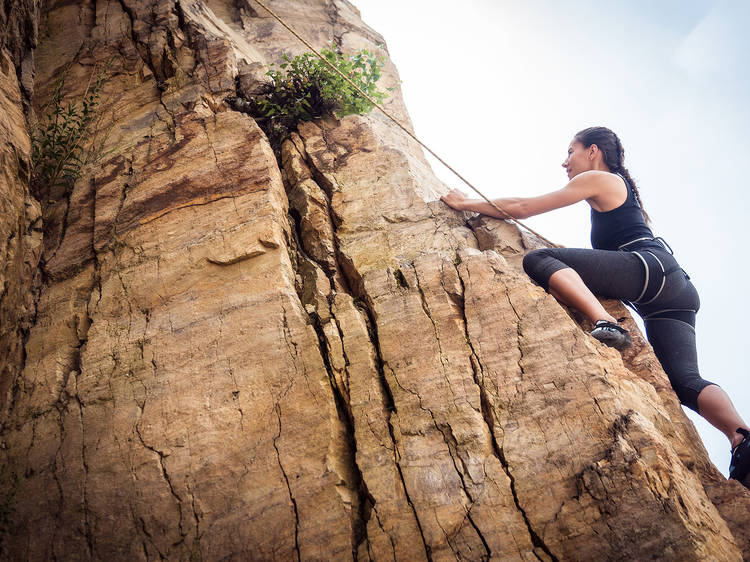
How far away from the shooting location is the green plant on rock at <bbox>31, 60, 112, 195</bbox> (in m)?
5.47

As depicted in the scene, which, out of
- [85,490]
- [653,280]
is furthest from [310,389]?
[653,280]

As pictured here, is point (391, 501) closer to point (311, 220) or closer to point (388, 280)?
point (388, 280)

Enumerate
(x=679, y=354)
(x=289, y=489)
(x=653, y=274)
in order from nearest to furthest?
Result: (x=289, y=489)
(x=653, y=274)
(x=679, y=354)

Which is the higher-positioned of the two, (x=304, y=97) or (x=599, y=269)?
(x=304, y=97)

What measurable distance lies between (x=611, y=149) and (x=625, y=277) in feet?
5.11

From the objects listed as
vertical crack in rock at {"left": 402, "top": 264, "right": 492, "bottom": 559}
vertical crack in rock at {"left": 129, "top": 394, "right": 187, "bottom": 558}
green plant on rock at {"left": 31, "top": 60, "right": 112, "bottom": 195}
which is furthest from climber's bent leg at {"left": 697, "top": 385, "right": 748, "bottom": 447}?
green plant on rock at {"left": 31, "top": 60, "right": 112, "bottom": 195}

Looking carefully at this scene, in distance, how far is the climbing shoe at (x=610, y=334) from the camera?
414 centimetres

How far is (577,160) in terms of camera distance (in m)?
5.31

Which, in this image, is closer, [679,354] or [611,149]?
[679,354]

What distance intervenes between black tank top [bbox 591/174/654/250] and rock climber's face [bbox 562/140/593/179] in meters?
0.49

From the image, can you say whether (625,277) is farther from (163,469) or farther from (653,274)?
(163,469)

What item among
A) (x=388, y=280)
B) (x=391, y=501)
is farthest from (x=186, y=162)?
(x=391, y=501)

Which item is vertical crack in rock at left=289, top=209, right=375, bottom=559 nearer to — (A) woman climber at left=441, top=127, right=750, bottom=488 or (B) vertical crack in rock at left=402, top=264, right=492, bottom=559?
(B) vertical crack in rock at left=402, top=264, right=492, bottom=559

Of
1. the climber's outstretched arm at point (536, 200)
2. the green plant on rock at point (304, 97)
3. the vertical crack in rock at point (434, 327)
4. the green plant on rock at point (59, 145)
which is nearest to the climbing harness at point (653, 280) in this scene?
the climber's outstretched arm at point (536, 200)
